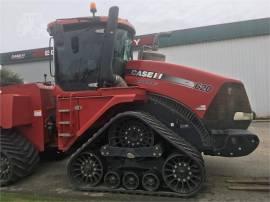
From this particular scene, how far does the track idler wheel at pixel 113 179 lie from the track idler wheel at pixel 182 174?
75 centimetres

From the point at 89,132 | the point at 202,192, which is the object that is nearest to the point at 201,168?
the point at 202,192

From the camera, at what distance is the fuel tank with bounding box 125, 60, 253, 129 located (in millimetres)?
6477

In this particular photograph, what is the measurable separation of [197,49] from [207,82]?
17.3 m

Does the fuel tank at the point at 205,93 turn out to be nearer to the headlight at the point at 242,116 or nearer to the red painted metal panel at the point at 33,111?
the headlight at the point at 242,116

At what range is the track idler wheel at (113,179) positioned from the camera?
21.3ft

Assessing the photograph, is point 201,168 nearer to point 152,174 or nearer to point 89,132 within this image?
point 152,174

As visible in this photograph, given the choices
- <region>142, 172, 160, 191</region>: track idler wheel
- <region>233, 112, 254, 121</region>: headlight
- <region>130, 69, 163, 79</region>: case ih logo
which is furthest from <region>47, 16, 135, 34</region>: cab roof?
<region>142, 172, 160, 191</region>: track idler wheel

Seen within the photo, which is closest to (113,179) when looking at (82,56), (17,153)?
(17,153)

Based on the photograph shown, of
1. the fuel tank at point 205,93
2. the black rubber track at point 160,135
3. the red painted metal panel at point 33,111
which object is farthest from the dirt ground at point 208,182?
the fuel tank at point 205,93

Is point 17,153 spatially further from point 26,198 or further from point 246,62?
point 246,62

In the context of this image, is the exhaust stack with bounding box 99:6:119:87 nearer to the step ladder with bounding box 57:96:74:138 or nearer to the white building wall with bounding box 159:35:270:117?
the step ladder with bounding box 57:96:74:138

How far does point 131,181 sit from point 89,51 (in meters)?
2.26

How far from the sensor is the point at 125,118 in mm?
6414

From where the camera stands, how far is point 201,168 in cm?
603
